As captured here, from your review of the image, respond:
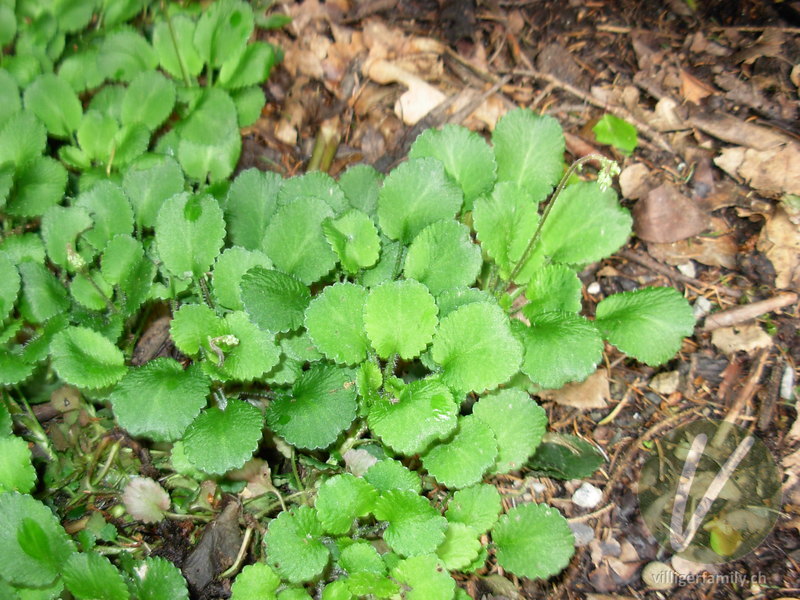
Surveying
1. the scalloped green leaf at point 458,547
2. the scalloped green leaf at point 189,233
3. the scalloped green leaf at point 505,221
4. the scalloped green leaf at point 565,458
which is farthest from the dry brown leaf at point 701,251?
the scalloped green leaf at point 189,233

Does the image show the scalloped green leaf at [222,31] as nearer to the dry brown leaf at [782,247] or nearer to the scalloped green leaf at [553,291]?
the scalloped green leaf at [553,291]

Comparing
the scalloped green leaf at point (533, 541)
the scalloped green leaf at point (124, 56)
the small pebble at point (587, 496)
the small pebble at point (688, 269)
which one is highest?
the scalloped green leaf at point (124, 56)

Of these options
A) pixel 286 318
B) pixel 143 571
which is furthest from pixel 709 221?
pixel 143 571

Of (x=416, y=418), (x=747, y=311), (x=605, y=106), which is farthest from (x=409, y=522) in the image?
(x=605, y=106)

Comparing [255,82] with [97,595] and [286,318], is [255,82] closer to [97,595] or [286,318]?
[286,318]

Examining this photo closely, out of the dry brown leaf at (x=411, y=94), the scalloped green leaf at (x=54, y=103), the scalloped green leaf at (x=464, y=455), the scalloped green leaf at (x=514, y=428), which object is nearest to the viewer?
the scalloped green leaf at (x=464, y=455)

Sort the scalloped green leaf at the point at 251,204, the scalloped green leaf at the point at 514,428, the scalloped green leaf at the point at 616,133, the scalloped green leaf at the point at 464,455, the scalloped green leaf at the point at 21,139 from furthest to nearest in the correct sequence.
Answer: the scalloped green leaf at the point at 616,133
the scalloped green leaf at the point at 21,139
the scalloped green leaf at the point at 251,204
the scalloped green leaf at the point at 514,428
the scalloped green leaf at the point at 464,455

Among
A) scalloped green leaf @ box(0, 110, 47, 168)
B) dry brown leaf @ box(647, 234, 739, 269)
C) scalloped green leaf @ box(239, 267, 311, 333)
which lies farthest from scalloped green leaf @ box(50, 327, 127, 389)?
dry brown leaf @ box(647, 234, 739, 269)
